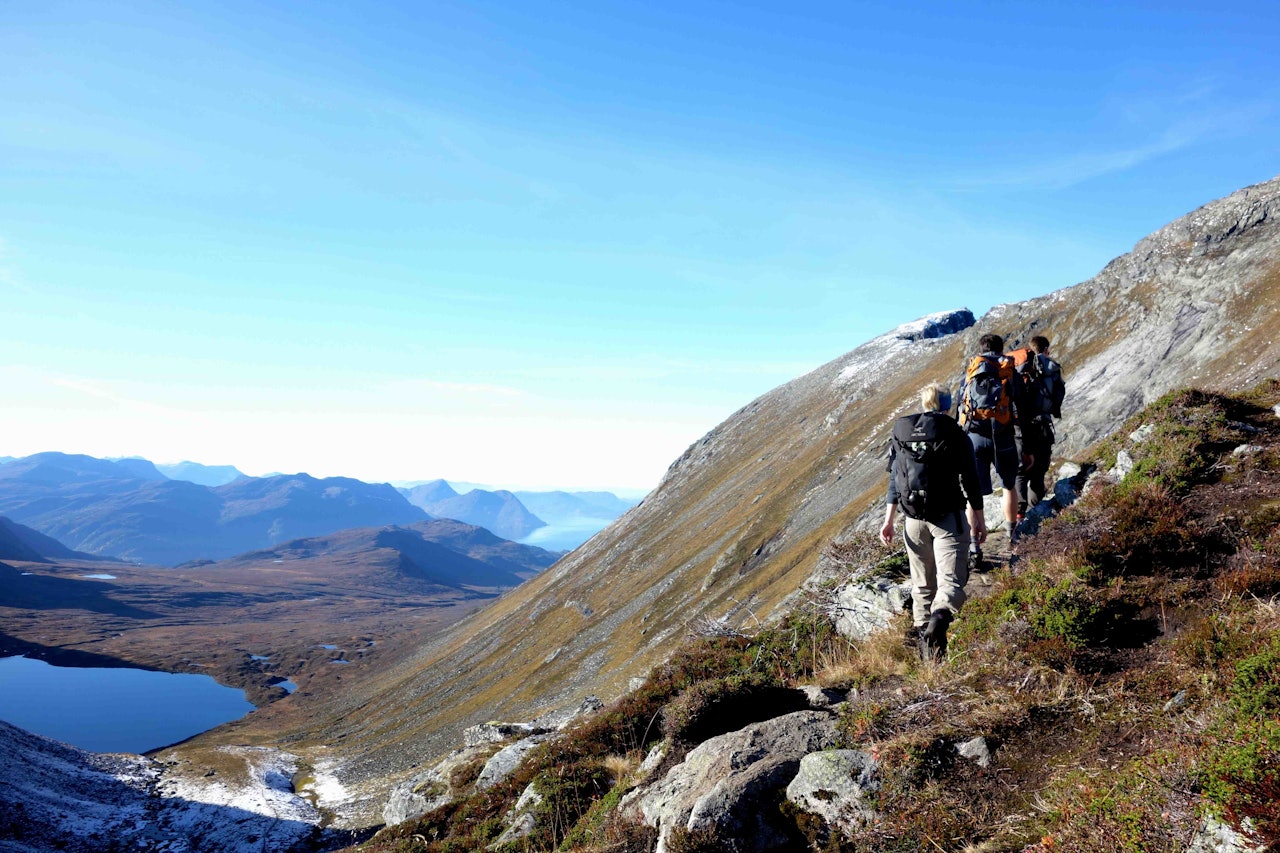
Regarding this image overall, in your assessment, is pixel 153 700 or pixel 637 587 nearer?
pixel 637 587

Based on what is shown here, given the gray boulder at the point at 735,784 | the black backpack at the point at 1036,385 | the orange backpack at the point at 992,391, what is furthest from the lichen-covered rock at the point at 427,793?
the black backpack at the point at 1036,385

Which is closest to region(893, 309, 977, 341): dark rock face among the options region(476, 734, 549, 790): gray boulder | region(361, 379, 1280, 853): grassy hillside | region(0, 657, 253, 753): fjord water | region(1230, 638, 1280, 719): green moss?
region(476, 734, 549, 790): gray boulder

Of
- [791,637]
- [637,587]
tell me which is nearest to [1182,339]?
[791,637]

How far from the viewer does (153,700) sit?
15612 centimetres

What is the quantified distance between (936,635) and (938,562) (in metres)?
1.05

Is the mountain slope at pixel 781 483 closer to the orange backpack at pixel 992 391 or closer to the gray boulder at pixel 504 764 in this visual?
the orange backpack at pixel 992 391

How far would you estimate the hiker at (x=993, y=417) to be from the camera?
11438mm

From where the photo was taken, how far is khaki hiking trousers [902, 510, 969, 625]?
8969 mm

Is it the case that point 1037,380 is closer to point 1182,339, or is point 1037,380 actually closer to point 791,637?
point 791,637

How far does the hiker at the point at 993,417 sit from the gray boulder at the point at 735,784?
550 centimetres

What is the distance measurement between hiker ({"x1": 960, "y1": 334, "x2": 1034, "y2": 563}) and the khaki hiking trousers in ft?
7.70

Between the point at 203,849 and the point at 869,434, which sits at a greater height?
the point at 869,434

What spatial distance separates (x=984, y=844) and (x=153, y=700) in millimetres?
205944

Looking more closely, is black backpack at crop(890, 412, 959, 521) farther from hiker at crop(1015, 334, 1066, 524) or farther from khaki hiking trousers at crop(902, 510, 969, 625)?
hiker at crop(1015, 334, 1066, 524)
